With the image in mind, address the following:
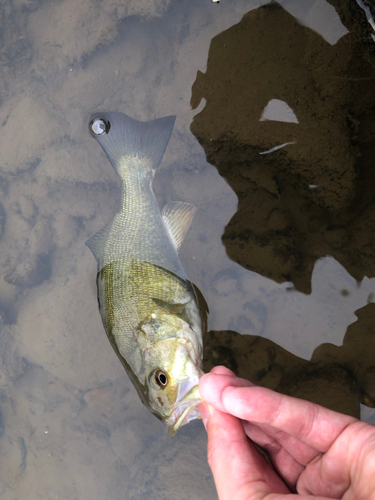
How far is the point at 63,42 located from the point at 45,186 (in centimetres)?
135

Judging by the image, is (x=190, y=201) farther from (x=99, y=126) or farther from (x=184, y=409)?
(x=184, y=409)

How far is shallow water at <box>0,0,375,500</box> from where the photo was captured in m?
2.72

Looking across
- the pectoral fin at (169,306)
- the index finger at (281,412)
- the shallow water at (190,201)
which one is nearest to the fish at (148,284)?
the pectoral fin at (169,306)

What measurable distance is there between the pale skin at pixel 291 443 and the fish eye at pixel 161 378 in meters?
0.31

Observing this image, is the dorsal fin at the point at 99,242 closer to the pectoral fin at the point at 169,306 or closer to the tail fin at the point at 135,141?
the tail fin at the point at 135,141

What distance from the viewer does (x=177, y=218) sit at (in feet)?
9.55

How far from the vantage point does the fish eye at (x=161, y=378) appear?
2.09 m

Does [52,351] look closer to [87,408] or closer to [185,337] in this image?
[87,408]

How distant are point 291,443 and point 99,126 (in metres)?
2.85

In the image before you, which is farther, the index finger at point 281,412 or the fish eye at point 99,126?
the fish eye at point 99,126

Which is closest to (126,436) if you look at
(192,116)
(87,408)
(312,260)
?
(87,408)

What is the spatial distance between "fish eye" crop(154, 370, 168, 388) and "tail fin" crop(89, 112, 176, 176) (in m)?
1.65

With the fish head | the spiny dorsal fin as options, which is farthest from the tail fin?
the fish head

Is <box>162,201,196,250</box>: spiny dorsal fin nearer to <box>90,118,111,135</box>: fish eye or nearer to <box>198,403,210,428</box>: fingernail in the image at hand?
<box>90,118,111,135</box>: fish eye
